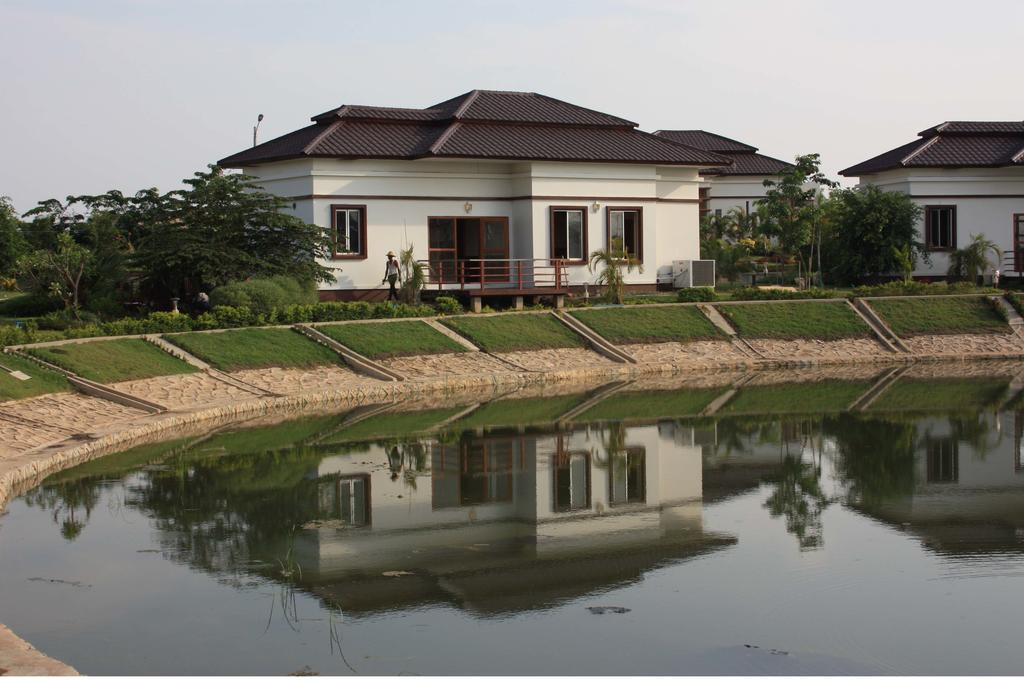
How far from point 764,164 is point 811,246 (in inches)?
504

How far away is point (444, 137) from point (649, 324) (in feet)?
24.1

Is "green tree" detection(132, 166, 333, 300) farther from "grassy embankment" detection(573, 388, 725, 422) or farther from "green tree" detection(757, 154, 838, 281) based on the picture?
"green tree" detection(757, 154, 838, 281)

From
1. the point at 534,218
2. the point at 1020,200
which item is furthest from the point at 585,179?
the point at 1020,200

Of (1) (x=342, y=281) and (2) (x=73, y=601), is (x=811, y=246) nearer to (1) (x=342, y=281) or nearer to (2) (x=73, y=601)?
(1) (x=342, y=281)

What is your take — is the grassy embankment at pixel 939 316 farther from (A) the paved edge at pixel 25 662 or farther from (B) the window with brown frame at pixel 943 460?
(A) the paved edge at pixel 25 662

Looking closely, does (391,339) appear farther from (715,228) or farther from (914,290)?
(715,228)

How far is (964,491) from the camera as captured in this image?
1599 centimetres

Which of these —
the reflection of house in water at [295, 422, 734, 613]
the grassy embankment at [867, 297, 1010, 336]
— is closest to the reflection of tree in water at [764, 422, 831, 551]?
the reflection of house in water at [295, 422, 734, 613]

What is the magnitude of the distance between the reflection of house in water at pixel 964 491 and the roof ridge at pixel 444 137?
15.1m

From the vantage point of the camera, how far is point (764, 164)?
2089 inches

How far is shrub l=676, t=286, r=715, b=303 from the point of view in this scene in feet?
109

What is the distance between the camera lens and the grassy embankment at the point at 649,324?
30.4 meters

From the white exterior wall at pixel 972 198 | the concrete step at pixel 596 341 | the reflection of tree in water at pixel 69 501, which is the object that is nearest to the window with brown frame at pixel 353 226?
the concrete step at pixel 596 341

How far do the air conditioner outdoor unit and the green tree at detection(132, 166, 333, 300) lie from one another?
1062cm
